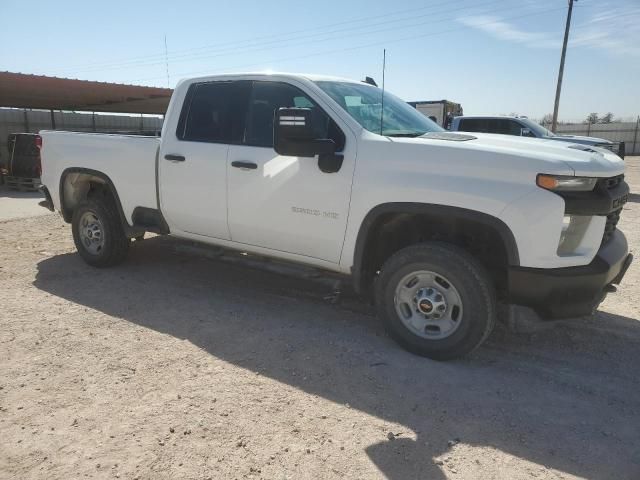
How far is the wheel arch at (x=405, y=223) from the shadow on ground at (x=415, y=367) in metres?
0.58

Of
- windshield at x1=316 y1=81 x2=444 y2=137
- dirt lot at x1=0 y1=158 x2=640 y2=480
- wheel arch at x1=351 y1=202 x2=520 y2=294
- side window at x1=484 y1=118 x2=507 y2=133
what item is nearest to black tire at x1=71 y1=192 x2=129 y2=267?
dirt lot at x1=0 y1=158 x2=640 y2=480

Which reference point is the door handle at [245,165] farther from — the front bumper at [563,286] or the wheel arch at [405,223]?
the front bumper at [563,286]

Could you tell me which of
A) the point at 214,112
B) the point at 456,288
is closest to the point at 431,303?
the point at 456,288

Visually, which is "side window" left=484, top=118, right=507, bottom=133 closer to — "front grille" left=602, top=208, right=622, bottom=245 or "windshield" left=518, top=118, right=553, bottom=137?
"windshield" left=518, top=118, right=553, bottom=137

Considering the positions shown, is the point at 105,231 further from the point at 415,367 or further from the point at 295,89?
the point at 415,367

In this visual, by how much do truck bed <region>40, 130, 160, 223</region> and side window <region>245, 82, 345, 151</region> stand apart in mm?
1106

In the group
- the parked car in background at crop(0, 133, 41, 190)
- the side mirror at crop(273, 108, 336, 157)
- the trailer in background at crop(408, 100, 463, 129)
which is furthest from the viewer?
the trailer in background at crop(408, 100, 463, 129)

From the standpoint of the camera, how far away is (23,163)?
12.6 meters

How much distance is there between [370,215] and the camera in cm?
348

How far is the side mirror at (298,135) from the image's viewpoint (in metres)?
3.35

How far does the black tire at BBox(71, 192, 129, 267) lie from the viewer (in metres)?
5.29

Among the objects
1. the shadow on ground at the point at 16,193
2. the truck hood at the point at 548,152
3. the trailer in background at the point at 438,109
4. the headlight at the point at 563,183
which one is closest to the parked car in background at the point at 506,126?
the trailer in background at the point at 438,109

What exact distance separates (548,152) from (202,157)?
2787 mm

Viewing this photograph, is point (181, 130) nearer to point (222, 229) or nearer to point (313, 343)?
point (222, 229)
